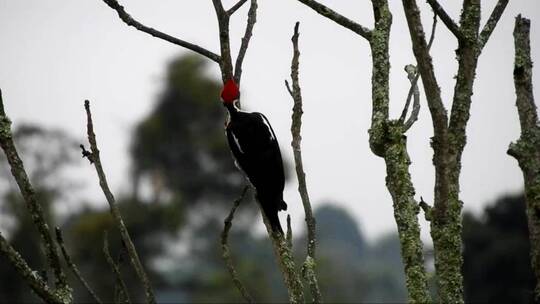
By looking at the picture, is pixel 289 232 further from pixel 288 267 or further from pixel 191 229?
pixel 191 229

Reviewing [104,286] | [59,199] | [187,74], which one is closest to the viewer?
[104,286]

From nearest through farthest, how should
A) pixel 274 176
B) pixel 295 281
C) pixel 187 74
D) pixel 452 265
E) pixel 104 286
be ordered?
1. pixel 452 265
2. pixel 295 281
3. pixel 274 176
4. pixel 104 286
5. pixel 187 74

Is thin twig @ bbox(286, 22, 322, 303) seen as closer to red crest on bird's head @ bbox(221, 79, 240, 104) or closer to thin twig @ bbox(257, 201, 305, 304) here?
thin twig @ bbox(257, 201, 305, 304)

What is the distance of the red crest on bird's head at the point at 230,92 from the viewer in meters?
4.27

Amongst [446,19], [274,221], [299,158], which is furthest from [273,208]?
[446,19]

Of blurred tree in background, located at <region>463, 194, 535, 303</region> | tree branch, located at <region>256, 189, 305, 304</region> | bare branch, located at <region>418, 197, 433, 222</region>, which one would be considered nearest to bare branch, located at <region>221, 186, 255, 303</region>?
tree branch, located at <region>256, 189, 305, 304</region>

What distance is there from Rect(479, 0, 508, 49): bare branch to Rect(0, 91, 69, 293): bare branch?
1.53 m

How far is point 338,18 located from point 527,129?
0.71 metres

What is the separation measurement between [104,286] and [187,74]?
27698 millimetres

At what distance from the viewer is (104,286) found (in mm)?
24969

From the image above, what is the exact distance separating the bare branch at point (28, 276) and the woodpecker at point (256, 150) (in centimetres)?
292

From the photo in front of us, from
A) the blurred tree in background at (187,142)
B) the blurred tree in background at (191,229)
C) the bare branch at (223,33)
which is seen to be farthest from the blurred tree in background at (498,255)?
the blurred tree in background at (187,142)

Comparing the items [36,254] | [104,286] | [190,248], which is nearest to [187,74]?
[190,248]

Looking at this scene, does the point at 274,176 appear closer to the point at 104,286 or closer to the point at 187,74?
the point at 104,286
